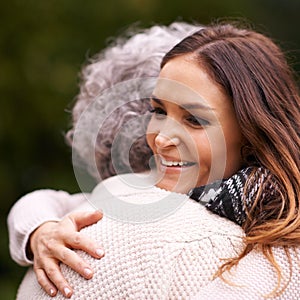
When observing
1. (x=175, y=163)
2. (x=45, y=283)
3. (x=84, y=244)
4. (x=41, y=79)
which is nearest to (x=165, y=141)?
(x=175, y=163)

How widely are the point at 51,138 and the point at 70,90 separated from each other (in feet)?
1.05

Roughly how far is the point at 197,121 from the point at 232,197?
0.20m

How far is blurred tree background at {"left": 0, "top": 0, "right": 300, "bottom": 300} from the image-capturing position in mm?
3777

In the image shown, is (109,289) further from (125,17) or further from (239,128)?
(125,17)

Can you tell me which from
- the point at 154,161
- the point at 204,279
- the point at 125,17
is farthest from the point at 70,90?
the point at 204,279

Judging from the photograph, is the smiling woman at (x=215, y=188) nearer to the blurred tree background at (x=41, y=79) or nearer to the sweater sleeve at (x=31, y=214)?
the sweater sleeve at (x=31, y=214)

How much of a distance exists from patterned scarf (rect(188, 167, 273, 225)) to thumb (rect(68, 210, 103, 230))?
0.22 metres

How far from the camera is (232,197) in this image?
59.0 inches

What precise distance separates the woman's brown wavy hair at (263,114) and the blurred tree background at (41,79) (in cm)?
199

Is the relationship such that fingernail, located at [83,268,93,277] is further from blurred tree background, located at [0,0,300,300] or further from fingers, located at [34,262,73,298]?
blurred tree background, located at [0,0,300,300]

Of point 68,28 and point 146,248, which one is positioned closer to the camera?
point 146,248

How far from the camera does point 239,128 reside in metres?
1.65

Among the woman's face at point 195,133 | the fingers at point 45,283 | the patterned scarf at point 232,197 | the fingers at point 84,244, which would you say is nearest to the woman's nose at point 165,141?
the woman's face at point 195,133

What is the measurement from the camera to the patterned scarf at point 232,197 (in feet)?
4.92
